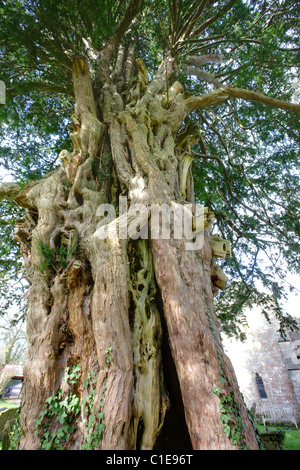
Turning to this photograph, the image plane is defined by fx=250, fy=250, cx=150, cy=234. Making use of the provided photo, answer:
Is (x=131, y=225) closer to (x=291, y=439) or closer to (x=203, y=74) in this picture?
→ (x=203, y=74)

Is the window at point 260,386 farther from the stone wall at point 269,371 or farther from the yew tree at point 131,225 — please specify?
the yew tree at point 131,225

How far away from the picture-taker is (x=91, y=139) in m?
3.89

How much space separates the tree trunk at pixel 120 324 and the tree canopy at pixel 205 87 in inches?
82.9

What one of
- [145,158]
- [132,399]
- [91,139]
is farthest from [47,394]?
[91,139]

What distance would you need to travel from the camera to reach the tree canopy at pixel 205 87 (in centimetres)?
479

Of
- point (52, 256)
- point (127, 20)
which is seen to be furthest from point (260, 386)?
point (127, 20)

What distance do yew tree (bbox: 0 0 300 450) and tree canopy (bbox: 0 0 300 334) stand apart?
4 cm

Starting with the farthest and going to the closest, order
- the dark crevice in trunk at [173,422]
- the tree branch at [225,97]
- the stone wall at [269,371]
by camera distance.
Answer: the stone wall at [269,371] < the tree branch at [225,97] < the dark crevice in trunk at [173,422]

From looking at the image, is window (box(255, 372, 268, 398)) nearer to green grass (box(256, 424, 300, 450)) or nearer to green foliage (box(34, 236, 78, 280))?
green grass (box(256, 424, 300, 450))

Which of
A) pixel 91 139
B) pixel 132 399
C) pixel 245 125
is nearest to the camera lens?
pixel 132 399

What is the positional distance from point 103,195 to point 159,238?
51.2 inches

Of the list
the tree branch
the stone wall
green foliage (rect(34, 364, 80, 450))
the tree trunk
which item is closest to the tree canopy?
the tree branch

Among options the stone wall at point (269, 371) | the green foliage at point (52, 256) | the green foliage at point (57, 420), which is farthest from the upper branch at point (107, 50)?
the stone wall at point (269, 371)

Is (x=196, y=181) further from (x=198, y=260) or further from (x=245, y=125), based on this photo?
(x=198, y=260)
